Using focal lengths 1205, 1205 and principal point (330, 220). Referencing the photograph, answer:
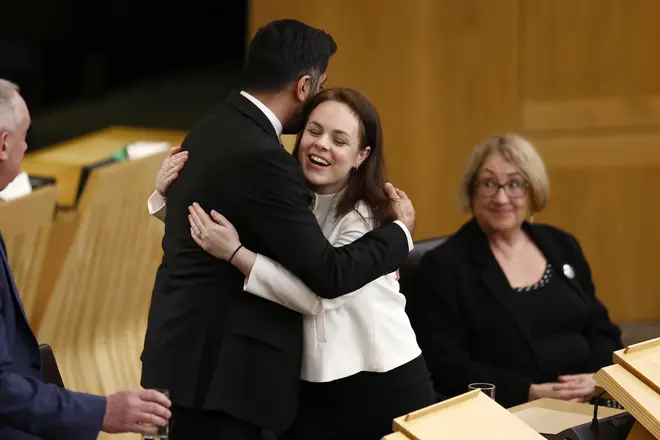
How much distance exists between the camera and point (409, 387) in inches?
108

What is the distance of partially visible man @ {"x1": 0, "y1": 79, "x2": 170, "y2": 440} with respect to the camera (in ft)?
7.32

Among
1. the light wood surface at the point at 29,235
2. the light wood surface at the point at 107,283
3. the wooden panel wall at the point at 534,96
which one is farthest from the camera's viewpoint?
the wooden panel wall at the point at 534,96

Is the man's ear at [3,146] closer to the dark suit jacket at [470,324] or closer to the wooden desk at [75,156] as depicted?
the dark suit jacket at [470,324]

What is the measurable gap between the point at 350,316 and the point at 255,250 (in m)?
0.28

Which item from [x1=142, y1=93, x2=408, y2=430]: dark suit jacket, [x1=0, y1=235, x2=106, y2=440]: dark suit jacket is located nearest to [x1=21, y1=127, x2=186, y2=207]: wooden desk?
[x1=142, y1=93, x2=408, y2=430]: dark suit jacket

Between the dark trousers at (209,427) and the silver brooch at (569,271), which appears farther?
the silver brooch at (569,271)

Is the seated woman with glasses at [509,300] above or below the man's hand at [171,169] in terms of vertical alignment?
below

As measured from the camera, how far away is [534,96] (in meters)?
5.53

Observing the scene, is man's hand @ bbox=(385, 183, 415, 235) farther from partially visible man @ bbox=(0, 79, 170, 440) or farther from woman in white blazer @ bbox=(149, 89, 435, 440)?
partially visible man @ bbox=(0, 79, 170, 440)

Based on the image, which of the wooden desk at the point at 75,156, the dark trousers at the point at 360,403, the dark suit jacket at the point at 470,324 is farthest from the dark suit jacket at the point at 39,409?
the wooden desk at the point at 75,156

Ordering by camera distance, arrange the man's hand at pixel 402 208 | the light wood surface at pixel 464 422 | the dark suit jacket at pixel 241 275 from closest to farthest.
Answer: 1. the light wood surface at pixel 464 422
2. the dark suit jacket at pixel 241 275
3. the man's hand at pixel 402 208

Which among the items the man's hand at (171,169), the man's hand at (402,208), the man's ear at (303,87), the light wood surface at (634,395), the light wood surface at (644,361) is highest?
the man's ear at (303,87)

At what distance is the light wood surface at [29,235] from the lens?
3.58 m

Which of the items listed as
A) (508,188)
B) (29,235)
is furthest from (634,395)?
(29,235)
